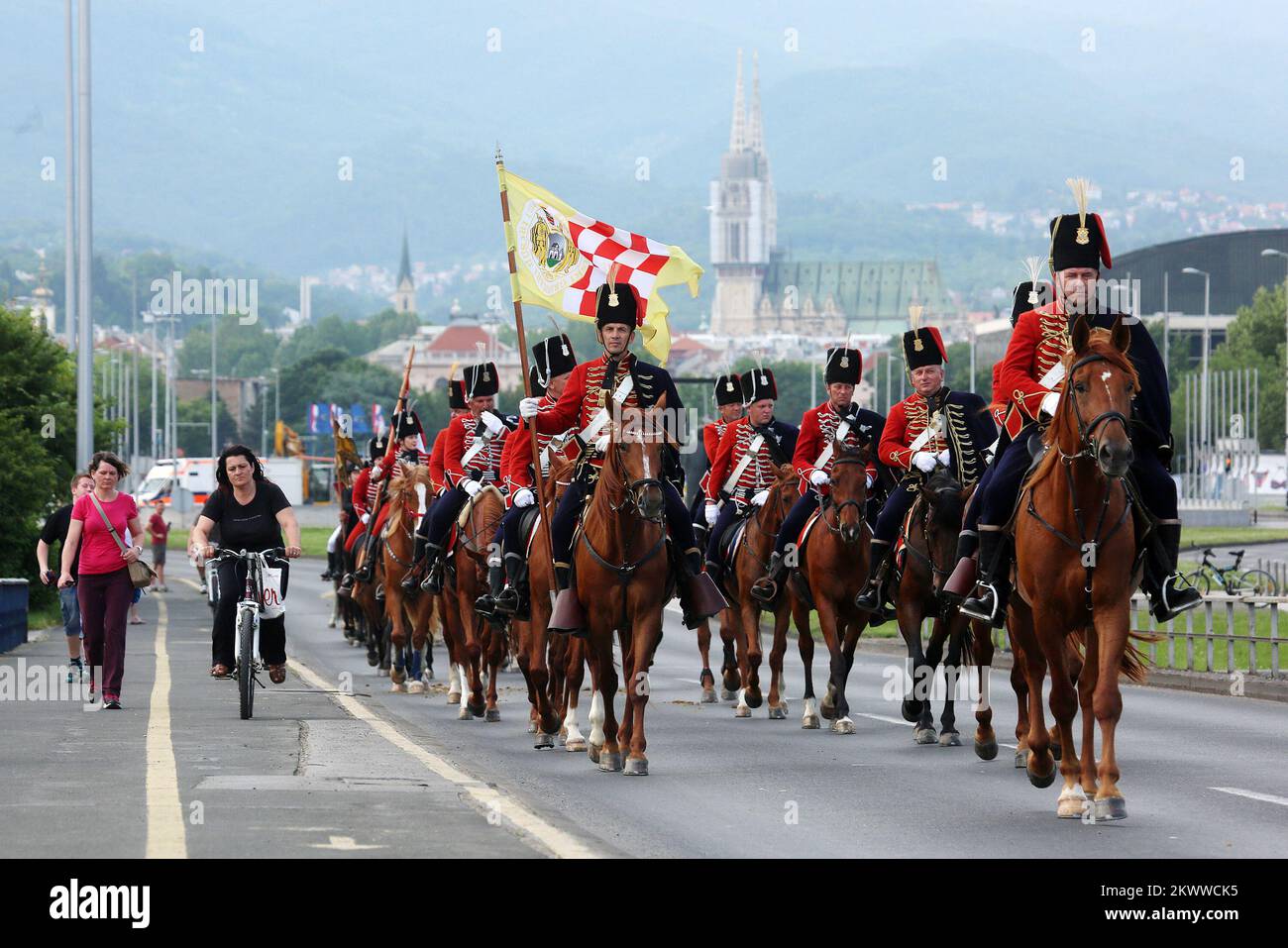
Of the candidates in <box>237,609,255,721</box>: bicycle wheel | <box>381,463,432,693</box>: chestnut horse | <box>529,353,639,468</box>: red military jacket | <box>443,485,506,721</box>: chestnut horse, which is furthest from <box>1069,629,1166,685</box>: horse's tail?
<box>381,463,432,693</box>: chestnut horse

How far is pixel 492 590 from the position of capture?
18438mm

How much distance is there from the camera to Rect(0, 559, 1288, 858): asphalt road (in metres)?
10.8

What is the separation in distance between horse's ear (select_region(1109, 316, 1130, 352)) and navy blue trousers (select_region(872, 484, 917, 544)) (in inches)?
221

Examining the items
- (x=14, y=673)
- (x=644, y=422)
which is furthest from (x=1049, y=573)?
(x=14, y=673)

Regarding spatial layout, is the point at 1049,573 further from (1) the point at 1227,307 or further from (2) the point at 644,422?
(1) the point at 1227,307

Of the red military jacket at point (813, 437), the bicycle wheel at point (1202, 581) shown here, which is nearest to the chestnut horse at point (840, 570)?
the red military jacket at point (813, 437)

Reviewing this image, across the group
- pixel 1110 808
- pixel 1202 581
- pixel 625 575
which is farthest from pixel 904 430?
pixel 1202 581

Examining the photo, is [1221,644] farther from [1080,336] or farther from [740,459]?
[1080,336]

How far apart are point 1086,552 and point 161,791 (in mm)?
5143

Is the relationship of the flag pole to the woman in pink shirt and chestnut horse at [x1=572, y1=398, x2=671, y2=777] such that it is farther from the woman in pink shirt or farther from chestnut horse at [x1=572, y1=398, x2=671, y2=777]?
the woman in pink shirt

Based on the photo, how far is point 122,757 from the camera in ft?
48.3

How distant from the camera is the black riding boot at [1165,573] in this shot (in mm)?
12617

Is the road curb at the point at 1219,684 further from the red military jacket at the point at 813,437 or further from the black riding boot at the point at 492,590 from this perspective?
the black riding boot at the point at 492,590
